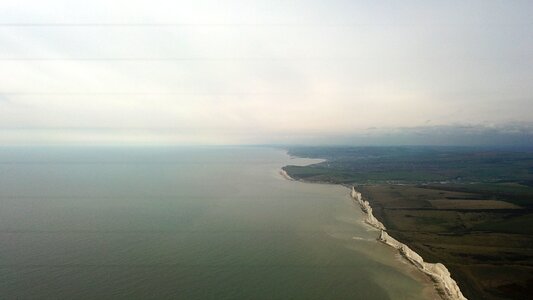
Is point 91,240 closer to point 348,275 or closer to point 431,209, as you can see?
point 348,275

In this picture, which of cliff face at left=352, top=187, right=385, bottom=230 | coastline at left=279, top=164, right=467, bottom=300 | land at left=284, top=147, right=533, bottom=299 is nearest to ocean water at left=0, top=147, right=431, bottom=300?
coastline at left=279, top=164, right=467, bottom=300

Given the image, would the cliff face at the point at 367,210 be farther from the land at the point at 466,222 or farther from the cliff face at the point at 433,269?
the land at the point at 466,222

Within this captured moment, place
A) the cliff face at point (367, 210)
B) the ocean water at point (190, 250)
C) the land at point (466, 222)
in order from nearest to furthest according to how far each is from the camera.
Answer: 1. the ocean water at point (190, 250)
2. the land at point (466, 222)
3. the cliff face at point (367, 210)

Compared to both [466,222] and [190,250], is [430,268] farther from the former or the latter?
[190,250]

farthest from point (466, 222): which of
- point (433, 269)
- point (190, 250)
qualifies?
point (190, 250)

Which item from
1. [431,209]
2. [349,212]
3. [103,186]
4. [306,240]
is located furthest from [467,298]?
[103,186]

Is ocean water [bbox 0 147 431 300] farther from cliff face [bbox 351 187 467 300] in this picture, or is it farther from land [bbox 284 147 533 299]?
land [bbox 284 147 533 299]

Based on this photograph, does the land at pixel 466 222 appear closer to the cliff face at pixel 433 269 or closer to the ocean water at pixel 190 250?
the cliff face at pixel 433 269

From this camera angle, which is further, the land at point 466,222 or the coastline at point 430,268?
the land at point 466,222

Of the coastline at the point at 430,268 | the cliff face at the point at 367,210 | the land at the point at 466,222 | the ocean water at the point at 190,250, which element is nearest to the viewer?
the ocean water at the point at 190,250

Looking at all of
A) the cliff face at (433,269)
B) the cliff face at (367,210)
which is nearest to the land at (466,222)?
the cliff face at (433,269)
